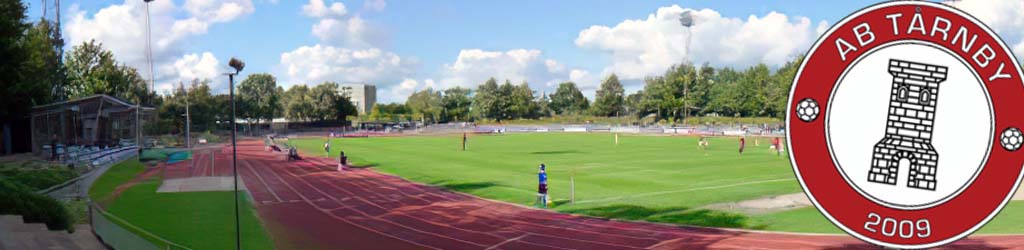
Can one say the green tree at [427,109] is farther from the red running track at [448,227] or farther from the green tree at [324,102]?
the red running track at [448,227]

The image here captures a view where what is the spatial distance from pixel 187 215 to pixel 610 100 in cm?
12043

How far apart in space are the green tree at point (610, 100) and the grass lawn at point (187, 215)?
114m

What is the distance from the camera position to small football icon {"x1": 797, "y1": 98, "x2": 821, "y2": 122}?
2463 millimetres

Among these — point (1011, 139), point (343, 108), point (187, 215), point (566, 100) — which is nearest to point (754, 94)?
Answer: point (566, 100)

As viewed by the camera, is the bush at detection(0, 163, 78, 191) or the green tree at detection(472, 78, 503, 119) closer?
the bush at detection(0, 163, 78, 191)

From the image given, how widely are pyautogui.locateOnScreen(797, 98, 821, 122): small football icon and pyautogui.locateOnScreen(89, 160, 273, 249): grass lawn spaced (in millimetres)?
15329

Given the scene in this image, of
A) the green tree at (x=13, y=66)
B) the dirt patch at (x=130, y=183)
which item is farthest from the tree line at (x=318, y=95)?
the dirt patch at (x=130, y=183)

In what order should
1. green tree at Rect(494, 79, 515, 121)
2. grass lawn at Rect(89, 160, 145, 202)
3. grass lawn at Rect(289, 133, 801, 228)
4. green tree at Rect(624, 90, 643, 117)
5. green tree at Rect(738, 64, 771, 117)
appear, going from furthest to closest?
1. green tree at Rect(624, 90, 643, 117)
2. green tree at Rect(494, 79, 515, 121)
3. green tree at Rect(738, 64, 771, 117)
4. grass lawn at Rect(89, 160, 145, 202)
5. grass lawn at Rect(289, 133, 801, 228)

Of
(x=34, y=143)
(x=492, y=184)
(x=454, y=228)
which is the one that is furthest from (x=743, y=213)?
(x=34, y=143)

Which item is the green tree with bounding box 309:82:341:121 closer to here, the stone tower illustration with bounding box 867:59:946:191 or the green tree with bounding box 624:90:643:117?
the green tree with bounding box 624:90:643:117

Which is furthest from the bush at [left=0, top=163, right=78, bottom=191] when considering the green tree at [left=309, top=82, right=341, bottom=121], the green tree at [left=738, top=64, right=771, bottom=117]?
the green tree at [left=738, top=64, right=771, bottom=117]

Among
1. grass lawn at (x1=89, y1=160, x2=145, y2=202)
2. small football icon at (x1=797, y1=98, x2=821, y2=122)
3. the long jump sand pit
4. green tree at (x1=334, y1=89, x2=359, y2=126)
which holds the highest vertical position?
green tree at (x1=334, y1=89, x2=359, y2=126)

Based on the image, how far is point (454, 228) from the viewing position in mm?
18531

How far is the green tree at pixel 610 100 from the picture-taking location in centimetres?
13538
